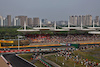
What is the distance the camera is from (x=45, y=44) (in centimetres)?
3909

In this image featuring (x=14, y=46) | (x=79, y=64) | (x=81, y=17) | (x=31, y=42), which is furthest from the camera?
(x=81, y=17)

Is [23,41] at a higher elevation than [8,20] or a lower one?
lower

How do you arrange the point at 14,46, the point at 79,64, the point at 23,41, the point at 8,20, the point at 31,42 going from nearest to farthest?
the point at 79,64, the point at 14,46, the point at 23,41, the point at 31,42, the point at 8,20

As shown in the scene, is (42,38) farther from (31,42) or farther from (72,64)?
(72,64)

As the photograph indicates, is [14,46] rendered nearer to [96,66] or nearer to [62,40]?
[62,40]

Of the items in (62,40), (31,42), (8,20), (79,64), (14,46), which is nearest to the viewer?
(79,64)

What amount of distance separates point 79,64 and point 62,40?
24993 millimetres

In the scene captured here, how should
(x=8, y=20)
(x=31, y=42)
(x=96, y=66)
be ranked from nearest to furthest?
(x=96, y=66)
(x=31, y=42)
(x=8, y=20)

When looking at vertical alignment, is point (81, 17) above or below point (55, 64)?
above

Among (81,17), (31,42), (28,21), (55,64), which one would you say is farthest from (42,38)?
(28,21)

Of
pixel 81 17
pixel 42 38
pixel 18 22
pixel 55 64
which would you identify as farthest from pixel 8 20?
A: pixel 55 64

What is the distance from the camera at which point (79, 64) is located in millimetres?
18656

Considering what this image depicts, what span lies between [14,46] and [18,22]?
10756cm

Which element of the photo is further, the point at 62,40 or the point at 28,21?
the point at 28,21
